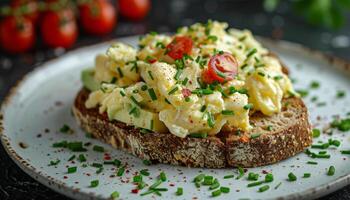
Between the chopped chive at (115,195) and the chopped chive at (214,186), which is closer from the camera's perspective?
the chopped chive at (115,195)

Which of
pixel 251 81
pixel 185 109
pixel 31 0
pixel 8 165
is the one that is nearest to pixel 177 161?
pixel 185 109

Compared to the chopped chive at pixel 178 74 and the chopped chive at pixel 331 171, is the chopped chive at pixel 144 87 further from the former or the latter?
the chopped chive at pixel 331 171

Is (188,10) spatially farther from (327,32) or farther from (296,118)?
(296,118)

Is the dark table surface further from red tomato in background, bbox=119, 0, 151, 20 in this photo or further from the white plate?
the white plate

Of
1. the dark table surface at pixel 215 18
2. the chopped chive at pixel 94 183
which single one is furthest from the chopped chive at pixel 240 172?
the dark table surface at pixel 215 18

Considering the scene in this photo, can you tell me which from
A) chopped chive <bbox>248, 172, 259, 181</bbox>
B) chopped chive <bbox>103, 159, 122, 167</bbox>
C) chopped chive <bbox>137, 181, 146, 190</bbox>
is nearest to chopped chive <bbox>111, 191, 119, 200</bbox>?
chopped chive <bbox>137, 181, 146, 190</bbox>

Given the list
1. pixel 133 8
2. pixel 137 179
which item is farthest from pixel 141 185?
pixel 133 8
